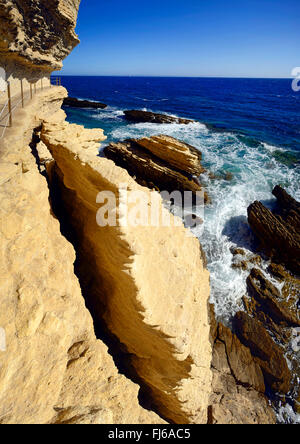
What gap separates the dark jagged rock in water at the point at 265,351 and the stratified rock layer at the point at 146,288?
3.34 m

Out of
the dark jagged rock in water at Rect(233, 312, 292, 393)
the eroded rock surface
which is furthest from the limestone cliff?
the dark jagged rock in water at Rect(233, 312, 292, 393)

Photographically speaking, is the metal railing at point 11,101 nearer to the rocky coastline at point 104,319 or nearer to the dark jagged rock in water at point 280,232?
the rocky coastline at point 104,319

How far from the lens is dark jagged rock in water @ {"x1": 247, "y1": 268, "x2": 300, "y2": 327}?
8.85 meters

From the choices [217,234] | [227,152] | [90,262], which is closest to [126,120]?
[227,152]

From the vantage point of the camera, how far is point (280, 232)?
11406 mm

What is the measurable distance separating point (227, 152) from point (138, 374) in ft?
71.4

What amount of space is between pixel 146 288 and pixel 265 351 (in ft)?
21.1

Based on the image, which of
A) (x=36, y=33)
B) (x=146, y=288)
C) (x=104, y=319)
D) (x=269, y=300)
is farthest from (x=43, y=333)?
(x=36, y=33)

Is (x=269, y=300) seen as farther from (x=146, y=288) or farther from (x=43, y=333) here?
(x=43, y=333)

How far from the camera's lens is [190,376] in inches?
177

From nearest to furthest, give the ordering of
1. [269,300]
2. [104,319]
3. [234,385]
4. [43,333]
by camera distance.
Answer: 1. [43,333]
2. [104,319]
3. [234,385]
4. [269,300]

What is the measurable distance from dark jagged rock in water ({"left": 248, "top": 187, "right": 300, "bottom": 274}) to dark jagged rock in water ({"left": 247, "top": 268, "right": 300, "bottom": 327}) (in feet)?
5.40

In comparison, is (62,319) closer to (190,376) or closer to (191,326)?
(191,326)

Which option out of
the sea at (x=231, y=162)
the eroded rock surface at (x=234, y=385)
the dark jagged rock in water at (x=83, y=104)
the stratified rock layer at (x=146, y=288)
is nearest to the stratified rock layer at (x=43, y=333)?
the stratified rock layer at (x=146, y=288)
